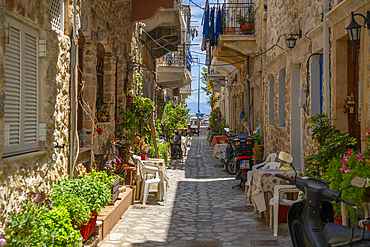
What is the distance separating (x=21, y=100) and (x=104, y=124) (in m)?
3.82

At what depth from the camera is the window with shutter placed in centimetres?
385

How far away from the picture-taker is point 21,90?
4.12 meters

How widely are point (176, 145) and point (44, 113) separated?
1184 centimetres

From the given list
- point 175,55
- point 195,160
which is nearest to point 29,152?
point 195,160

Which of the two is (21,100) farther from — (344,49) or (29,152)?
(344,49)

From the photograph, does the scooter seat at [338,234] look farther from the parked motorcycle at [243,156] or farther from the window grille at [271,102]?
the window grille at [271,102]

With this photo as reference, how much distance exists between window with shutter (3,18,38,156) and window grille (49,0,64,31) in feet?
1.60

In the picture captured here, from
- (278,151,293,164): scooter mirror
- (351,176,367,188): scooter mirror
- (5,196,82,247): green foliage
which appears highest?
(278,151,293,164): scooter mirror

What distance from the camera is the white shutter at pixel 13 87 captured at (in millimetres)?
3830

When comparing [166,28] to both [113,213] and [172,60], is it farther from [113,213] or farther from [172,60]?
[113,213]

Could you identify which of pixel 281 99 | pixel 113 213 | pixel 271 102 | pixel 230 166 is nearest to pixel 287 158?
pixel 113 213

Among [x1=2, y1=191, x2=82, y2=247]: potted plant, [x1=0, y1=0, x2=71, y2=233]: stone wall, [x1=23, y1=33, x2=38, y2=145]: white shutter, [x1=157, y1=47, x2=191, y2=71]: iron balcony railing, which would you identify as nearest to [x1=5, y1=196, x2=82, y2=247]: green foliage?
[x1=2, y1=191, x2=82, y2=247]: potted plant

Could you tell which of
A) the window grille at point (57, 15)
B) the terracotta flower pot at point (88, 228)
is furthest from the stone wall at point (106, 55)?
the terracotta flower pot at point (88, 228)

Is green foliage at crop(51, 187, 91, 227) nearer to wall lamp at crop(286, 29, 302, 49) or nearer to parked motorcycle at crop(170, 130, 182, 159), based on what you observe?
wall lamp at crop(286, 29, 302, 49)
